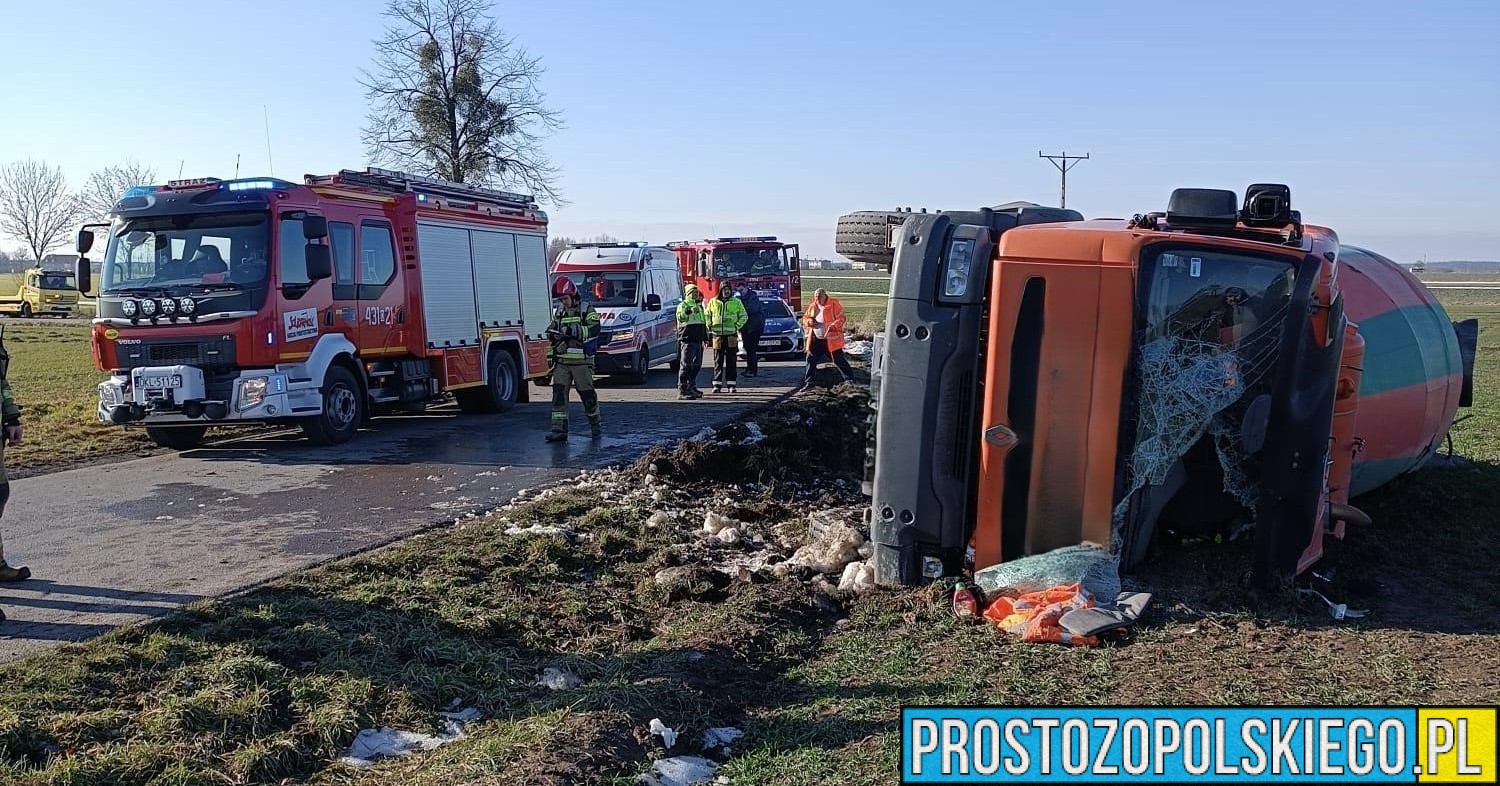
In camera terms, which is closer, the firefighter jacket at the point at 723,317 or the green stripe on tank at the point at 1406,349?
the green stripe on tank at the point at 1406,349

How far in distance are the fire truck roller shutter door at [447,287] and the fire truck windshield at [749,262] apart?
13.6m

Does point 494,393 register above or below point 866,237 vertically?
below

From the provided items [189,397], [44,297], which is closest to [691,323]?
[189,397]

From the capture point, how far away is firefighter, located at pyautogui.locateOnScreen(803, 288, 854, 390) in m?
18.3

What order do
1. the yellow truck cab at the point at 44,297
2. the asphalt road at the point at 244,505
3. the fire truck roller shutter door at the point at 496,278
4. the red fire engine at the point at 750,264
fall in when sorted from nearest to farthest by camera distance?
the asphalt road at the point at 244,505, the fire truck roller shutter door at the point at 496,278, the red fire engine at the point at 750,264, the yellow truck cab at the point at 44,297

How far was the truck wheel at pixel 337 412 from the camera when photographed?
12.8m

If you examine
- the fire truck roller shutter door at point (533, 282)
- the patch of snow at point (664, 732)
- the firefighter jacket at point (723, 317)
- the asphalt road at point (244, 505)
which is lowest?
the asphalt road at point (244, 505)

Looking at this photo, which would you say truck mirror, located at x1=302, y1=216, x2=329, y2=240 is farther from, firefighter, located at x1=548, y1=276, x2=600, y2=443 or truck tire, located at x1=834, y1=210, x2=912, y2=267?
truck tire, located at x1=834, y1=210, x2=912, y2=267

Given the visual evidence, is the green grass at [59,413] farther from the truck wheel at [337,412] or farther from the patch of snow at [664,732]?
the patch of snow at [664,732]

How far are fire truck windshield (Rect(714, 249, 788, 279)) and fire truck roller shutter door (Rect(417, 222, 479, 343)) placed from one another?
44.7 feet

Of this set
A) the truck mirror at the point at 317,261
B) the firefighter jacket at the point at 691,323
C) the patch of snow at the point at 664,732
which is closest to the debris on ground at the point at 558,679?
the patch of snow at the point at 664,732

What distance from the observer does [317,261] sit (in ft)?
40.7

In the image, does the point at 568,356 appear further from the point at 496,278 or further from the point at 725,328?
the point at 725,328

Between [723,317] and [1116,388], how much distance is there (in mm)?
12791
